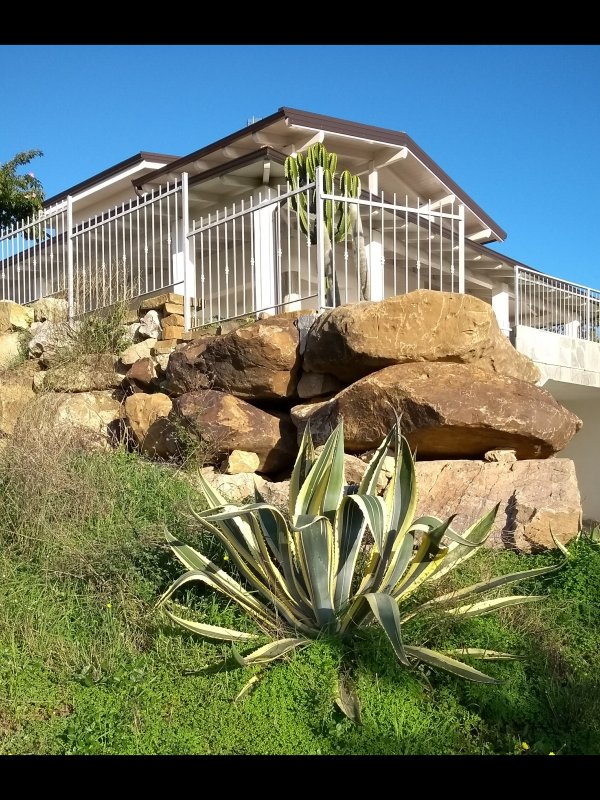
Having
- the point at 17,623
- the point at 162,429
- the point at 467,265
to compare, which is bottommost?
the point at 17,623

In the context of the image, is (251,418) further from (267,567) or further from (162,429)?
(267,567)

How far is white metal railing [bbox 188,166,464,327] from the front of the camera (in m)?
8.91

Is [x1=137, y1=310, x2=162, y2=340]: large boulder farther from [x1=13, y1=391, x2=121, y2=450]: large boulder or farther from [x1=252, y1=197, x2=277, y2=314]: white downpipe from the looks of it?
[x1=252, y1=197, x2=277, y2=314]: white downpipe

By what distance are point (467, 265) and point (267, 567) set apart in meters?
12.1

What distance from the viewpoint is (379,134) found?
1527 centimetres

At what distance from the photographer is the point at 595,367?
1222 cm

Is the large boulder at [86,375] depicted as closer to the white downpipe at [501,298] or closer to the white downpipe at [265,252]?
the white downpipe at [265,252]

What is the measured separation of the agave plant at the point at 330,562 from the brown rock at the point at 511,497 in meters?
1.00

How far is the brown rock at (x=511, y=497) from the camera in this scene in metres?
6.04

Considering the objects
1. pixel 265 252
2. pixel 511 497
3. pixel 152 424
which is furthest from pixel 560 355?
pixel 152 424

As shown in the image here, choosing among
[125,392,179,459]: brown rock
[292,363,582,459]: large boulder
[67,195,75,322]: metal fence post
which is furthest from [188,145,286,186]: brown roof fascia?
[292,363,582,459]: large boulder

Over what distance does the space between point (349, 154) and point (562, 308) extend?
17.4ft

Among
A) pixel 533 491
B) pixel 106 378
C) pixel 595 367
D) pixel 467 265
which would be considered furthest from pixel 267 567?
pixel 467 265

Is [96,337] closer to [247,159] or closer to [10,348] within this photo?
[10,348]
